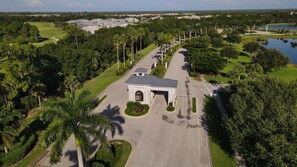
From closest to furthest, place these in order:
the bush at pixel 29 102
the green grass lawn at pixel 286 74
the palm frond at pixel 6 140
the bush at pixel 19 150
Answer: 1. the palm frond at pixel 6 140
2. the bush at pixel 19 150
3. the bush at pixel 29 102
4. the green grass lawn at pixel 286 74

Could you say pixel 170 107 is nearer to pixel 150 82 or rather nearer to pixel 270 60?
pixel 150 82

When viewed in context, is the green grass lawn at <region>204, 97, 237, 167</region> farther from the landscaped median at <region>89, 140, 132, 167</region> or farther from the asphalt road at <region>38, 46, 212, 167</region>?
the landscaped median at <region>89, 140, 132, 167</region>

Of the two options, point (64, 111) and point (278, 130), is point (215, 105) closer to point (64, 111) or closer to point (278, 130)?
point (278, 130)

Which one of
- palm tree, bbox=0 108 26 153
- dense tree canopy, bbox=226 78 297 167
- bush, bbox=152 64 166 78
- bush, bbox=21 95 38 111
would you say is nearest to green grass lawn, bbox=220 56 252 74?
bush, bbox=152 64 166 78

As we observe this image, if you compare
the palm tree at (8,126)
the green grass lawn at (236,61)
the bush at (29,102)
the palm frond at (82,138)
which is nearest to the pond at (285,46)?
the green grass lawn at (236,61)

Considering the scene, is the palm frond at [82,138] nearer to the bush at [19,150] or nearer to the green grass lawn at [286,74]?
the bush at [19,150]

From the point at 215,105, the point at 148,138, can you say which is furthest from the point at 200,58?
the point at 148,138
